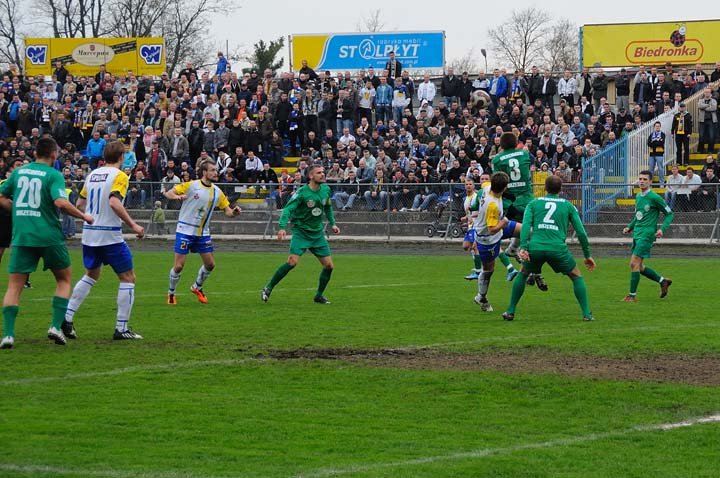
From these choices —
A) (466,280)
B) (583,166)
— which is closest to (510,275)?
(466,280)

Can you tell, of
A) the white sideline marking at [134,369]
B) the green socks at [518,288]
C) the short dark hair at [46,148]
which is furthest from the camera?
the green socks at [518,288]

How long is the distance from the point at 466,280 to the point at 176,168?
53.7ft

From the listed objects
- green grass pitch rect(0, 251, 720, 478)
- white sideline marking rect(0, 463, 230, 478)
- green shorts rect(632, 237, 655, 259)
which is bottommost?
green grass pitch rect(0, 251, 720, 478)

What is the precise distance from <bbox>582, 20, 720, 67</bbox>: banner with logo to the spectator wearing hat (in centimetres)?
807

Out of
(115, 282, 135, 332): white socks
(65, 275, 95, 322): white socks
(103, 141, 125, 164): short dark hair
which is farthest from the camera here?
(65, 275, 95, 322): white socks

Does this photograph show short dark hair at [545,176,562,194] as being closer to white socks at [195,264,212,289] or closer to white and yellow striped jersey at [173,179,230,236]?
white and yellow striped jersey at [173,179,230,236]

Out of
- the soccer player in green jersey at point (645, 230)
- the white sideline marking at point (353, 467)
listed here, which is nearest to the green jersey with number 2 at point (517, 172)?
the soccer player in green jersey at point (645, 230)

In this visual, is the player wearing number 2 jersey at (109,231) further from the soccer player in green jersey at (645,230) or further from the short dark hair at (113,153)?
the soccer player in green jersey at (645,230)

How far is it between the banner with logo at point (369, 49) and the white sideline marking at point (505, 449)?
119ft

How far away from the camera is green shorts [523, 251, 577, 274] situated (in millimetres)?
13336

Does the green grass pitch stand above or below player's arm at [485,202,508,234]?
below

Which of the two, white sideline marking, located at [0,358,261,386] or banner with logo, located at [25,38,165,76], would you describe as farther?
banner with logo, located at [25,38,165,76]

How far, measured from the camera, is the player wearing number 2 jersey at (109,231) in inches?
460

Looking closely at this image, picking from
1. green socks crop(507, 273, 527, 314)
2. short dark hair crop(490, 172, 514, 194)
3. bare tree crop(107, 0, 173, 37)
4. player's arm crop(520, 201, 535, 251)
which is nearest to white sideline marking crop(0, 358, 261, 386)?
player's arm crop(520, 201, 535, 251)
